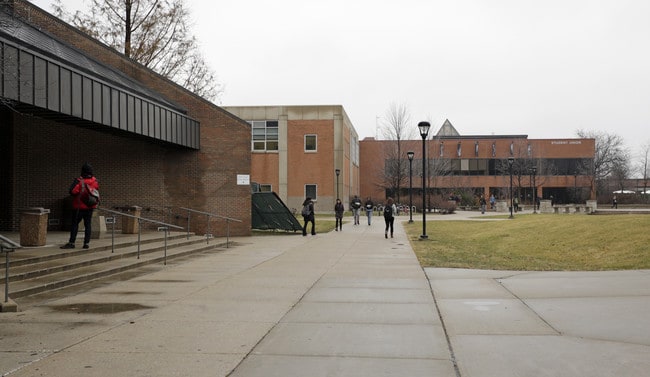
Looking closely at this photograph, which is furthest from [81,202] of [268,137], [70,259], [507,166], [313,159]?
[507,166]

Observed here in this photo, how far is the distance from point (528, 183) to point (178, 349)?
75.2 metres

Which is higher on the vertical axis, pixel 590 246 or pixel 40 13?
pixel 40 13

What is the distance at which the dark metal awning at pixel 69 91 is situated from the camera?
38.4ft

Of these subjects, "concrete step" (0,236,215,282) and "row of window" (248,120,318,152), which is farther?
"row of window" (248,120,318,152)

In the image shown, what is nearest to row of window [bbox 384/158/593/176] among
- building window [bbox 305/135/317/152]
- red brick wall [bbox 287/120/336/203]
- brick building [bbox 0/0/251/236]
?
red brick wall [bbox 287/120/336/203]

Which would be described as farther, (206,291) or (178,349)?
(206,291)

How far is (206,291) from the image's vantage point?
10227 mm

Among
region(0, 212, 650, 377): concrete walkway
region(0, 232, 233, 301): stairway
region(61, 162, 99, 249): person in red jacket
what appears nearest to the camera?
region(0, 212, 650, 377): concrete walkway

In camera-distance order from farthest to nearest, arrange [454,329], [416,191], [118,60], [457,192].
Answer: [416,191]
[457,192]
[118,60]
[454,329]

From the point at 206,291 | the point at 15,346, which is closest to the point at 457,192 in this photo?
the point at 206,291

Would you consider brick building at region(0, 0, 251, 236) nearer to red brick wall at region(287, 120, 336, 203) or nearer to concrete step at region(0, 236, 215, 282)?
concrete step at region(0, 236, 215, 282)

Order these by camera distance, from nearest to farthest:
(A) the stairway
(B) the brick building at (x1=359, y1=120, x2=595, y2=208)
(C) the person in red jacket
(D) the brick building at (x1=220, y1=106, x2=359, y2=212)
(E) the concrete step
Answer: (A) the stairway
(E) the concrete step
(C) the person in red jacket
(D) the brick building at (x1=220, y1=106, x2=359, y2=212)
(B) the brick building at (x1=359, y1=120, x2=595, y2=208)

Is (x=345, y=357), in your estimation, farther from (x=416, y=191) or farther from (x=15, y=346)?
(x=416, y=191)

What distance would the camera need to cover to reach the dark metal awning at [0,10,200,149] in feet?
38.4
